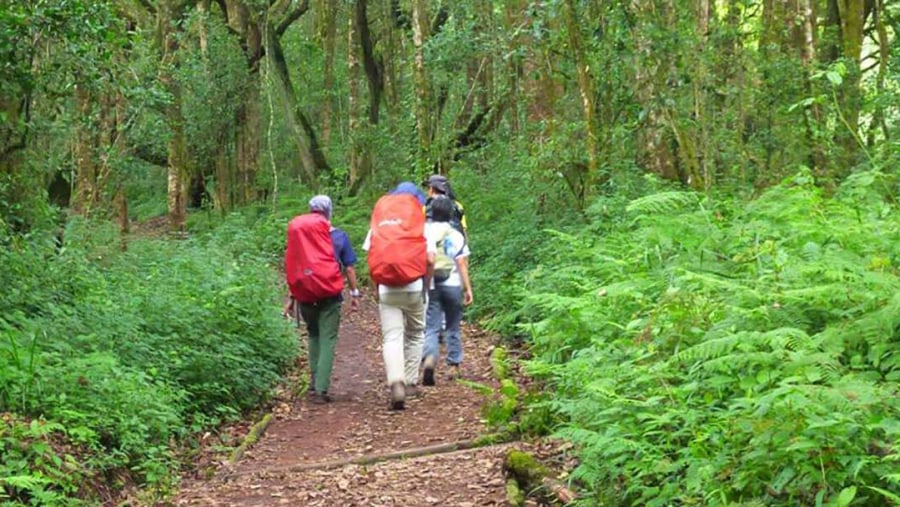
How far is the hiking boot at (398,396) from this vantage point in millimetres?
9633

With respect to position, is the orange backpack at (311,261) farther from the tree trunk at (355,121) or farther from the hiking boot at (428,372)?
the tree trunk at (355,121)

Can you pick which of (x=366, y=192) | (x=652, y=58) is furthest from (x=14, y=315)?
(x=366, y=192)

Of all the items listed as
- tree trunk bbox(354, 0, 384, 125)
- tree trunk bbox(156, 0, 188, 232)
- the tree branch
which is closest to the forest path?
Answer: tree trunk bbox(156, 0, 188, 232)

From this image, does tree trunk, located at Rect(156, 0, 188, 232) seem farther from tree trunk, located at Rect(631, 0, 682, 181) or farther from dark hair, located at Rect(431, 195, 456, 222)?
dark hair, located at Rect(431, 195, 456, 222)

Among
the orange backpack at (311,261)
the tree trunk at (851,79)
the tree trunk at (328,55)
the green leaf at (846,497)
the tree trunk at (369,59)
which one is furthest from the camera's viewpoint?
the tree trunk at (328,55)

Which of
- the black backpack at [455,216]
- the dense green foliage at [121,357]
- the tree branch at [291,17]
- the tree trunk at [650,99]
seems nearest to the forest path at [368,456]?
the dense green foliage at [121,357]

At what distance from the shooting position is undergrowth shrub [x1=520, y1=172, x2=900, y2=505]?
452 cm

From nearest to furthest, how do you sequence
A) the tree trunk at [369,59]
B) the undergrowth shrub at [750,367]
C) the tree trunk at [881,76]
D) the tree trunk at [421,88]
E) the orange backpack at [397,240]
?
the undergrowth shrub at [750,367]
the orange backpack at [397,240]
the tree trunk at [881,76]
the tree trunk at [421,88]
the tree trunk at [369,59]

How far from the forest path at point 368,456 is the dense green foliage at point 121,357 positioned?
567mm

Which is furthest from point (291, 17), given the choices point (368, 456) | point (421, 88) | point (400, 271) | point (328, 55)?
point (368, 456)

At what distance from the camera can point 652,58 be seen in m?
13.4

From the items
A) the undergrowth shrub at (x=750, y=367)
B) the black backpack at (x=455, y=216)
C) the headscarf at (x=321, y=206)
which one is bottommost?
the undergrowth shrub at (x=750, y=367)

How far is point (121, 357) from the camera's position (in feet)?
29.4

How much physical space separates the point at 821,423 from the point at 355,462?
430cm
